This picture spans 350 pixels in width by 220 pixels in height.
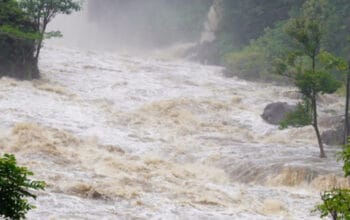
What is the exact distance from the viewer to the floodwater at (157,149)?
47.5ft

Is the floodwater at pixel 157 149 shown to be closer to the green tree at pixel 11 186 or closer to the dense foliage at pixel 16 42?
the dense foliage at pixel 16 42

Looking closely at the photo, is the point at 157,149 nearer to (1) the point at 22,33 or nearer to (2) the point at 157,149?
(2) the point at 157,149

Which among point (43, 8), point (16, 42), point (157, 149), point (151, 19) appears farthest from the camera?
point (151, 19)

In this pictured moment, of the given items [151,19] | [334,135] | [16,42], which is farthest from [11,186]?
[151,19]

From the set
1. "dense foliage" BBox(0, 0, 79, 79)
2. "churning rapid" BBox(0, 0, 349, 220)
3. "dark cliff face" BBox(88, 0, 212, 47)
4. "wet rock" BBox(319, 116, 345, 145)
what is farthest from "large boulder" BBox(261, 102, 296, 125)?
"dark cliff face" BBox(88, 0, 212, 47)

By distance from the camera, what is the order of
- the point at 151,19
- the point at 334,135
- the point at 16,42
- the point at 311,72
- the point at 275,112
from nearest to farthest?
the point at 311,72, the point at 334,135, the point at 275,112, the point at 16,42, the point at 151,19

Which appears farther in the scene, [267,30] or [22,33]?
[267,30]

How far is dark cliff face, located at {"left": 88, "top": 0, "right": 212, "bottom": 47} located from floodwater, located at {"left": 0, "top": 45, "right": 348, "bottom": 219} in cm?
2458

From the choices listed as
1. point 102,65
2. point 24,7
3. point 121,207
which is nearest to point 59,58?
point 102,65

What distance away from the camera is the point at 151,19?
209 feet

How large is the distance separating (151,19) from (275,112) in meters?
39.7

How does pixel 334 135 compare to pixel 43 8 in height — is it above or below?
below

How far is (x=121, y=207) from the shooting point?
13867mm

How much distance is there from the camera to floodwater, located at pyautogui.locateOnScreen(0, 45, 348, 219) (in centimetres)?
1447
